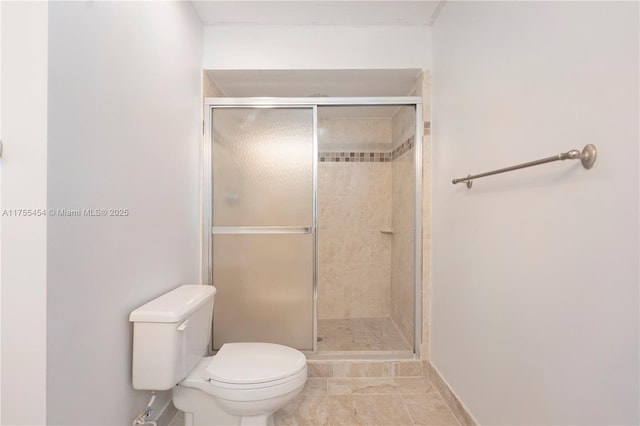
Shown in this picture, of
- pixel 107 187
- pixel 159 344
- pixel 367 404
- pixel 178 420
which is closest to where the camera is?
pixel 107 187

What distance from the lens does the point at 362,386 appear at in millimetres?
1934

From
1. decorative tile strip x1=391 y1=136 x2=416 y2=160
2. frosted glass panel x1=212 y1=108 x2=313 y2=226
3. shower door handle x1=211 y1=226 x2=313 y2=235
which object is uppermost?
decorative tile strip x1=391 y1=136 x2=416 y2=160

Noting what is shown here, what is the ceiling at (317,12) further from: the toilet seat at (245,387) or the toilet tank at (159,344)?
the toilet seat at (245,387)

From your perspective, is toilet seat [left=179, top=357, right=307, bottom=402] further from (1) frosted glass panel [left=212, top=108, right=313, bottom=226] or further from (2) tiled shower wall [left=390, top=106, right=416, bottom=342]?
(2) tiled shower wall [left=390, top=106, right=416, bottom=342]

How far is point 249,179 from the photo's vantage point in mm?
2070

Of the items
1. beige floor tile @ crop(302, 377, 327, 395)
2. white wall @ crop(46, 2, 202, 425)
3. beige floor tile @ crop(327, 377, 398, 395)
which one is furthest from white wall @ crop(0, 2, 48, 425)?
beige floor tile @ crop(327, 377, 398, 395)

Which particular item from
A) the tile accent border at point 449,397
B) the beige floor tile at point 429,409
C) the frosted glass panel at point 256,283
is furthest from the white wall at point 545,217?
the frosted glass panel at point 256,283

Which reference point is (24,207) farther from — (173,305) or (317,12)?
(317,12)

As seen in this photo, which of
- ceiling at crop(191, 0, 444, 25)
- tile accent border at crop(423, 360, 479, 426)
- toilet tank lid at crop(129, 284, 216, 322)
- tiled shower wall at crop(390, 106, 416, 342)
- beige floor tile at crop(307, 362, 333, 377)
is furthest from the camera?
tiled shower wall at crop(390, 106, 416, 342)

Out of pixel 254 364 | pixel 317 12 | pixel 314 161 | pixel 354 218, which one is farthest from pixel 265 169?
pixel 354 218

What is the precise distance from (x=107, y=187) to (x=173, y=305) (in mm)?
566

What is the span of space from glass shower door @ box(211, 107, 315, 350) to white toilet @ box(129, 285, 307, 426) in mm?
483

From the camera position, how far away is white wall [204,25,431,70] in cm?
203

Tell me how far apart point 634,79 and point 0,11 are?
65.1 inches
